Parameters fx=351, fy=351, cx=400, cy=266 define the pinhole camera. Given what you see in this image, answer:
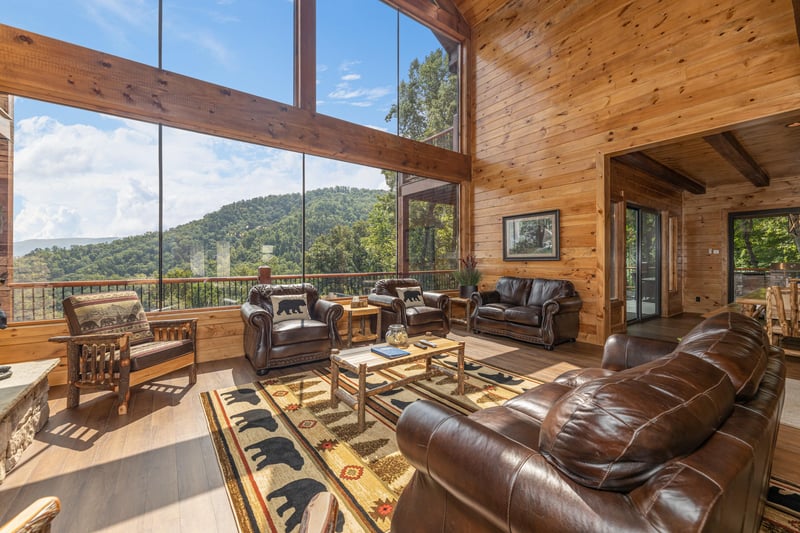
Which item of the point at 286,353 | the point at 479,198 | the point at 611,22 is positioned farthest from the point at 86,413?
the point at 611,22

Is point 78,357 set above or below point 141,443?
above

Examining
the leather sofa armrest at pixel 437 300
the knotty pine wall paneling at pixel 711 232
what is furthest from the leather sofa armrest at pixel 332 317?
the knotty pine wall paneling at pixel 711 232

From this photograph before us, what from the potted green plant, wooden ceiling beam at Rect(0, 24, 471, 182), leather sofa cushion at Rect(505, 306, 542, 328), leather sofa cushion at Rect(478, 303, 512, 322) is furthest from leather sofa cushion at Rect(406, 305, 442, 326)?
wooden ceiling beam at Rect(0, 24, 471, 182)

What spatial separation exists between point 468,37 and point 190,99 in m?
4.88

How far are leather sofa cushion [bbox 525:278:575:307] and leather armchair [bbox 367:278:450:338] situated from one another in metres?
1.24

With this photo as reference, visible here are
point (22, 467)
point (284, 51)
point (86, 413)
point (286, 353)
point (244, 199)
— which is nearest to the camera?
point (22, 467)

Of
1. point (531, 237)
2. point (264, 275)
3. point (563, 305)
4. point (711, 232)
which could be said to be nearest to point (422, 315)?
point (563, 305)

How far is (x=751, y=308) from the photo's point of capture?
4.27m

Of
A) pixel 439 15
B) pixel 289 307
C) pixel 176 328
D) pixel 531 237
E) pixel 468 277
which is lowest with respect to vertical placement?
pixel 176 328

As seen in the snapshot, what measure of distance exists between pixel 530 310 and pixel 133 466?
4.09 meters

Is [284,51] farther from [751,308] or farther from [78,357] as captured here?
[751,308]

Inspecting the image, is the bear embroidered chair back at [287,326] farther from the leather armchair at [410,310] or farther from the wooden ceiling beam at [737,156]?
the wooden ceiling beam at [737,156]

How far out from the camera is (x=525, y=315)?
445 cm

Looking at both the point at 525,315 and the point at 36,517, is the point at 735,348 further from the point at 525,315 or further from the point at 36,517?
the point at 525,315
